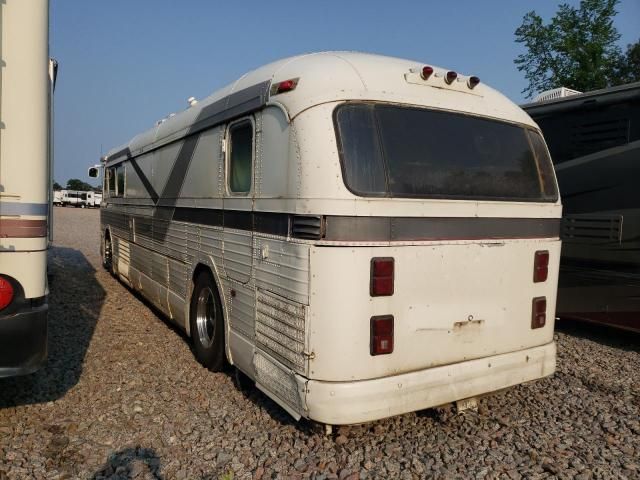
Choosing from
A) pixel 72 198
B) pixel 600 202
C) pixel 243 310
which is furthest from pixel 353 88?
pixel 72 198

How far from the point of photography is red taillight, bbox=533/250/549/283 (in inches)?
155

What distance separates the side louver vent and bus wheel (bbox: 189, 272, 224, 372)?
156 centimetres

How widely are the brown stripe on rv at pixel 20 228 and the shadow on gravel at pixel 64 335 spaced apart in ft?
5.26

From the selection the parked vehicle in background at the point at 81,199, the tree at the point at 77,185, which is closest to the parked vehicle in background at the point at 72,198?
the parked vehicle in background at the point at 81,199

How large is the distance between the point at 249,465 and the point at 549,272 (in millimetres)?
2666

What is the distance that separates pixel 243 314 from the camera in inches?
155

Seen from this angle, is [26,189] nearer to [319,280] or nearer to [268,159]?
[268,159]

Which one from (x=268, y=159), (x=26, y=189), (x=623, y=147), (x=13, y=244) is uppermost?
(x=623, y=147)

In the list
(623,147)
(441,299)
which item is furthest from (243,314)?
(623,147)

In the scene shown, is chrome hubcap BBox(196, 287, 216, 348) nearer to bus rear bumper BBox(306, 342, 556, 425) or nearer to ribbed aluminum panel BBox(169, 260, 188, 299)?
ribbed aluminum panel BBox(169, 260, 188, 299)

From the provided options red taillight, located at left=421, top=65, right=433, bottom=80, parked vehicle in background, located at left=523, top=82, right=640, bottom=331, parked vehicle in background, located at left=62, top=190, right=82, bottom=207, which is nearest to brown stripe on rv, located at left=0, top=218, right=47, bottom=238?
red taillight, located at left=421, top=65, right=433, bottom=80

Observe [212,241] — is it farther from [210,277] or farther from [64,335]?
[64,335]

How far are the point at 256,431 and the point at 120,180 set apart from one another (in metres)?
6.16

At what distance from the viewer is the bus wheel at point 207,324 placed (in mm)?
4520
